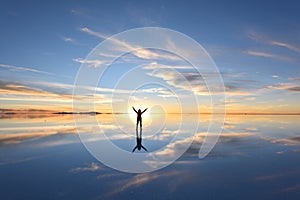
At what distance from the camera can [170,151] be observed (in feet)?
56.4

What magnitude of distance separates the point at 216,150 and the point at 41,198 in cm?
1243

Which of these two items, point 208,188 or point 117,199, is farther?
point 208,188

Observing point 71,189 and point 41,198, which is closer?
point 41,198

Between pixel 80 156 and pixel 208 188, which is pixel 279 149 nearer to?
pixel 208 188

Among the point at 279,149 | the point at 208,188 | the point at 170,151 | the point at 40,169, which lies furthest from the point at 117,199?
the point at 279,149

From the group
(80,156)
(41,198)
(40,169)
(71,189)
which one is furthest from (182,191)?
(80,156)

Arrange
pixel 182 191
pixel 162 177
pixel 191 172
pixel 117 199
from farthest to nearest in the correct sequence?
1. pixel 191 172
2. pixel 162 177
3. pixel 182 191
4. pixel 117 199

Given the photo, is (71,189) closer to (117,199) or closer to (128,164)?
(117,199)

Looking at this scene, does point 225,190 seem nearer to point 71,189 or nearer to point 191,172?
point 191,172

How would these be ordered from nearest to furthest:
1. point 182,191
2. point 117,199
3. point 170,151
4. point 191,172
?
point 117,199, point 182,191, point 191,172, point 170,151

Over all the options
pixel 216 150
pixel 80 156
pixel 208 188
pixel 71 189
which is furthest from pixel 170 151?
pixel 71 189

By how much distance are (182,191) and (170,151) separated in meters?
7.81

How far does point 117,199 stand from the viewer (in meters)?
8.58

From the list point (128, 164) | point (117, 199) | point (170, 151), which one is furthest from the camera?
point (170, 151)
